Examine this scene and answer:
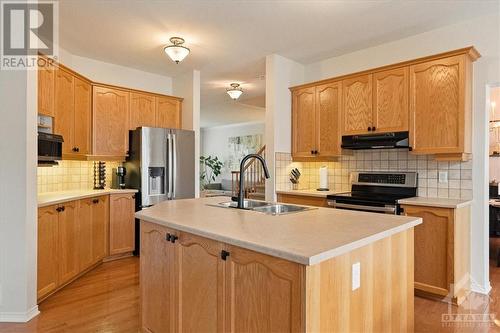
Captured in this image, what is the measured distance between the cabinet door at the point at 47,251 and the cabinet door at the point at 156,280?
1.26 meters

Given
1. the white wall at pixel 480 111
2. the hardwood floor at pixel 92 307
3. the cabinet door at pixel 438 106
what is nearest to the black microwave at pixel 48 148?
the hardwood floor at pixel 92 307

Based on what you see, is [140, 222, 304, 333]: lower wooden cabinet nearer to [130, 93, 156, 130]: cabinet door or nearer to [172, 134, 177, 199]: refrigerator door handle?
[172, 134, 177, 199]: refrigerator door handle

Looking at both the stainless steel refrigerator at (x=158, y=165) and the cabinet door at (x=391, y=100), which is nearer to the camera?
the cabinet door at (x=391, y=100)

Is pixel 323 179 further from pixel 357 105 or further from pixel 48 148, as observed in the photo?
pixel 48 148

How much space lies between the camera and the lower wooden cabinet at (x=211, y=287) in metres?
1.27

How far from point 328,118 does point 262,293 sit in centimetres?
303

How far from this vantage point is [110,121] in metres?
4.30

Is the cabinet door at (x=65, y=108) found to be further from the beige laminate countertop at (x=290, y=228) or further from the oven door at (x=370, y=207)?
the oven door at (x=370, y=207)

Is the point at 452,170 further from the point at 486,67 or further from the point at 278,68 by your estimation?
the point at 278,68

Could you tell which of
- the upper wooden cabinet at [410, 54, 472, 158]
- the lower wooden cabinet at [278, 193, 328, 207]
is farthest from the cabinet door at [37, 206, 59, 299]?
the upper wooden cabinet at [410, 54, 472, 158]

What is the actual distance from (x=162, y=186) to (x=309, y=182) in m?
2.05

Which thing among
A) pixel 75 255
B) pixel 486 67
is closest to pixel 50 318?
pixel 75 255

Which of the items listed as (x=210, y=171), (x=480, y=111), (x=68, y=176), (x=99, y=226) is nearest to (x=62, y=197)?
(x=99, y=226)

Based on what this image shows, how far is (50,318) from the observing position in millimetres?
2514
